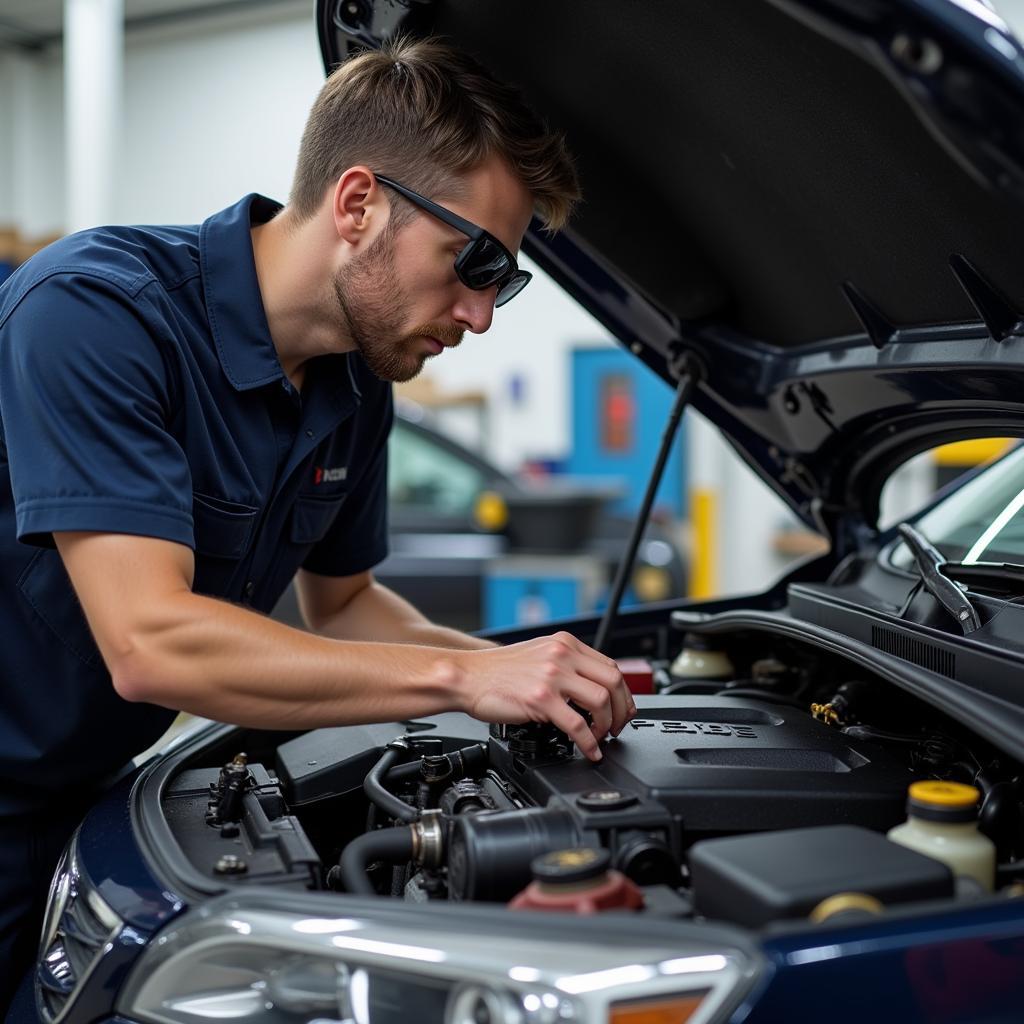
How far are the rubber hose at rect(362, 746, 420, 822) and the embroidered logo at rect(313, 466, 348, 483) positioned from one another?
44cm

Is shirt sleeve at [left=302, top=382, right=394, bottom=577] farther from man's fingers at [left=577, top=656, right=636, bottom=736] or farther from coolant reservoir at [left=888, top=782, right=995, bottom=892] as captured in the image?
coolant reservoir at [left=888, top=782, right=995, bottom=892]

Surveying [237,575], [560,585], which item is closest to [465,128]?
[237,575]

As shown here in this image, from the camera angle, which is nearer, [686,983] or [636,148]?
[686,983]

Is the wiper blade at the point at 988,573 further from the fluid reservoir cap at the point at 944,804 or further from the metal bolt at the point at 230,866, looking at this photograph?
the metal bolt at the point at 230,866

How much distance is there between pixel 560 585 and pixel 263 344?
3672 mm

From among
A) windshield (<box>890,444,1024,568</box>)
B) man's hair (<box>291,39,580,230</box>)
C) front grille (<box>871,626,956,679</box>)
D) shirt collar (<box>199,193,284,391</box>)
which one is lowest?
front grille (<box>871,626,956,679</box>)

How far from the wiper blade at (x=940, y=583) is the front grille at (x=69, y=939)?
95 centimetres

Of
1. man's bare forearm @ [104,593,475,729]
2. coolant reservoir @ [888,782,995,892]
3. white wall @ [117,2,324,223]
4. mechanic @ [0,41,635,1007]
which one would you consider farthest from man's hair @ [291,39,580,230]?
white wall @ [117,2,324,223]

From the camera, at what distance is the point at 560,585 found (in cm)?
504

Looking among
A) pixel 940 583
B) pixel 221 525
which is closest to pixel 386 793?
pixel 221 525

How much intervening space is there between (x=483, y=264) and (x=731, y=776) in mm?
667

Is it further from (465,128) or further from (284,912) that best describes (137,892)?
(465,128)

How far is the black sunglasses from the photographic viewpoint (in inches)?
53.1

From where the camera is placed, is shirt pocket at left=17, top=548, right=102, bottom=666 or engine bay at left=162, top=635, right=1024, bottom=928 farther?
shirt pocket at left=17, top=548, right=102, bottom=666
